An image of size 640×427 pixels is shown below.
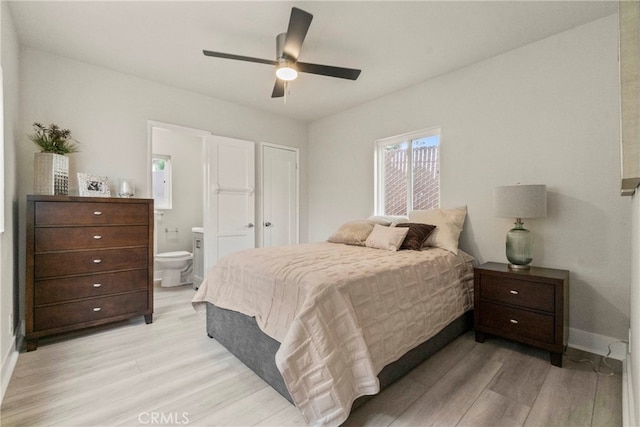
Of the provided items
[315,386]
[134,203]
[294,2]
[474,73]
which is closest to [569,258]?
[474,73]

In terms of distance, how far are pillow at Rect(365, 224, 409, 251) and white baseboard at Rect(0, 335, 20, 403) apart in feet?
9.01

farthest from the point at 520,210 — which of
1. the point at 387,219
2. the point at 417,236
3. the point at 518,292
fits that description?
the point at 387,219

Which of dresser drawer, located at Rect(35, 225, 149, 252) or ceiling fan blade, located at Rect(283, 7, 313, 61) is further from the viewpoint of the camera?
dresser drawer, located at Rect(35, 225, 149, 252)

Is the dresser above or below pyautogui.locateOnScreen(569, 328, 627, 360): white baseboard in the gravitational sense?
above

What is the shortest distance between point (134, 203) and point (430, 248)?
2892 mm

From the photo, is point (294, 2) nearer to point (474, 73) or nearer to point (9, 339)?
point (474, 73)

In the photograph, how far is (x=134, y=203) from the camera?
8.93ft

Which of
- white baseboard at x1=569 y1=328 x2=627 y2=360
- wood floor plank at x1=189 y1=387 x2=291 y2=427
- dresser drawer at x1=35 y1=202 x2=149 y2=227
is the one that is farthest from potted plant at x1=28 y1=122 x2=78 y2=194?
white baseboard at x1=569 y1=328 x2=627 y2=360

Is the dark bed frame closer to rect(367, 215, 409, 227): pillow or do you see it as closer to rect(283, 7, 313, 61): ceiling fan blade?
rect(367, 215, 409, 227): pillow

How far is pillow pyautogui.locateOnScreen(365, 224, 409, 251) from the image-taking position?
2.64 metres

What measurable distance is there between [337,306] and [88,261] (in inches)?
92.4

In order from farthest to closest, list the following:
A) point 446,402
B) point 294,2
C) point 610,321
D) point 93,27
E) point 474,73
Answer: point 474,73
point 93,27
point 610,321
point 294,2
point 446,402

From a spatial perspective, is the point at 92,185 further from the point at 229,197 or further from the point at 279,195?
the point at 279,195

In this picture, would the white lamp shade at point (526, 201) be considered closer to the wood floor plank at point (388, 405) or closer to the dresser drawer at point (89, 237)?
the wood floor plank at point (388, 405)
